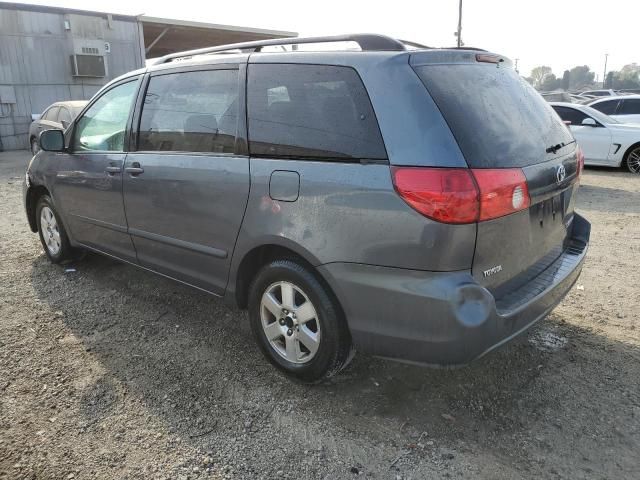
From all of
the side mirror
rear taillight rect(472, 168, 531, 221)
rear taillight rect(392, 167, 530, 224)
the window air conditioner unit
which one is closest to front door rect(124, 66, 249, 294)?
rear taillight rect(392, 167, 530, 224)

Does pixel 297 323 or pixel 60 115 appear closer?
pixel 297 323

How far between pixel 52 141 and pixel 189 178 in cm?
192

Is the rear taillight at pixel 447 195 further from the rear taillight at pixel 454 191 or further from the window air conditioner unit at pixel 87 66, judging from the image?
the window air conditioner unit at pixel 87 66

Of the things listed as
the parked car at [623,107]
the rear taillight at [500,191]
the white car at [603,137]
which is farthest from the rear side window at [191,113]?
the parked car at [623,107]

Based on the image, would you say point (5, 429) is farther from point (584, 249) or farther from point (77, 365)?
A: point (584, 249)

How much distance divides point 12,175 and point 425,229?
11.8 metres

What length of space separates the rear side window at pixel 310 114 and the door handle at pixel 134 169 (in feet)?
3.48

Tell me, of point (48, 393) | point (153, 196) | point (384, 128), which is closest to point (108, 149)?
point (153, 196)

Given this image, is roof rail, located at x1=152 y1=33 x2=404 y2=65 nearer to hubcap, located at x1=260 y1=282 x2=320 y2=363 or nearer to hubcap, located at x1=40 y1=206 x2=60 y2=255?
hubcap, located at x1=260 y1=282 x2=320 y2=363

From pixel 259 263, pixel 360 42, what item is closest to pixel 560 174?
pixel 360 42

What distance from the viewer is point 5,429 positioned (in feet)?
8.44

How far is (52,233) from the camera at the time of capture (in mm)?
4934

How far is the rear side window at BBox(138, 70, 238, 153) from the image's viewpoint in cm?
305

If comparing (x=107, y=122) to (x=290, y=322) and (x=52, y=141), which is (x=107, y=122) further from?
(x=290, y=322)
